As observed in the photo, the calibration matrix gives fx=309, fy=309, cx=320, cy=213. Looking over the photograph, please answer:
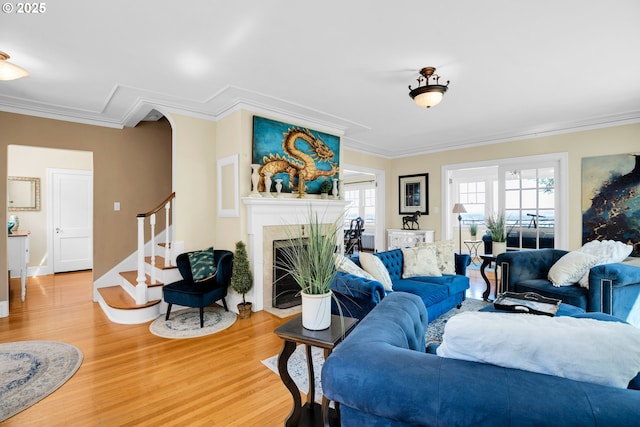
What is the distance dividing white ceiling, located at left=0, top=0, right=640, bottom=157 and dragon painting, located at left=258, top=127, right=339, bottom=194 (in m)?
0.25

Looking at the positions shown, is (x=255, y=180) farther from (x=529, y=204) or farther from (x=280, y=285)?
(x=529, y=204)

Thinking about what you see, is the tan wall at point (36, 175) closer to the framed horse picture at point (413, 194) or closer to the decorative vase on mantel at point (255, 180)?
the decorative vase on mantel at point (255, 180)

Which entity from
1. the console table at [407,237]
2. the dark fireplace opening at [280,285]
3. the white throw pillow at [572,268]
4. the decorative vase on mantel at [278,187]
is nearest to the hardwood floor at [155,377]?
the dark fireplace opening at [280,285]

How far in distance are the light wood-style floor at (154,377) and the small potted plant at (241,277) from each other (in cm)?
13

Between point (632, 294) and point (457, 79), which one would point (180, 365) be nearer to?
point (457, 79)

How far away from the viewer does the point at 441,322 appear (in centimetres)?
344

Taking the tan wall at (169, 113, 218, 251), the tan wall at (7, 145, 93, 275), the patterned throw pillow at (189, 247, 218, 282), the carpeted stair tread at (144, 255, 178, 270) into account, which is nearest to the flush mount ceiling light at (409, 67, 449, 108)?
the tan wall at (169, 113, 218, 251)

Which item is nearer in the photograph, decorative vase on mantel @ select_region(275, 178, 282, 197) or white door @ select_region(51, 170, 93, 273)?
decorative vase on mantel @ select_region(275, 178, 282, 197)

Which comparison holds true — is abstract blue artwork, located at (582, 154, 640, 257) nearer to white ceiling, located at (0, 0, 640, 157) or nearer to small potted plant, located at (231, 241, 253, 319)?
white ceiling, located at (0, 0, 640, 157)

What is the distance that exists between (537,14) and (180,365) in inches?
146

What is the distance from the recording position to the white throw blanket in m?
0.91

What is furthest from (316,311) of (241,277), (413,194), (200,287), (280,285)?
(413,194)

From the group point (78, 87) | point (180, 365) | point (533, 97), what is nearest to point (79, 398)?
point (180, 365)

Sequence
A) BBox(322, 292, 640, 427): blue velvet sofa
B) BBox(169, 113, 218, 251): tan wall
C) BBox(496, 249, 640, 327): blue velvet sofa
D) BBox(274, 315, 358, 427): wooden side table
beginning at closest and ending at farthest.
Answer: BBox(322, 292, 640, 427): blue velvet sofa → BBox(274, 315, 358, 427): wooden side table → BBox(496, 249, 640, 327): blue velvet sofa → BBox(169, 113, 218, 251): tan wall
